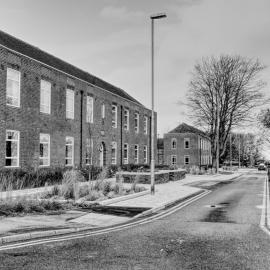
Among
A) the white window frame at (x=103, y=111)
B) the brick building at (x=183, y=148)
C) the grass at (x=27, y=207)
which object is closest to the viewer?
the grass at (x=27, y=207)

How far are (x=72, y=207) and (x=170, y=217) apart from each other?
12.4 ft

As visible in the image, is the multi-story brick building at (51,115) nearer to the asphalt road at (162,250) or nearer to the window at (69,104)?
the window at (69,104)

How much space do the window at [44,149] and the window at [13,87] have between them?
3404 millimetres

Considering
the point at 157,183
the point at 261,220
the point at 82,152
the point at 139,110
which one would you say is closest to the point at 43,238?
the point at 261,220

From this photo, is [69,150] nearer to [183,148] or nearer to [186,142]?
[183,148]

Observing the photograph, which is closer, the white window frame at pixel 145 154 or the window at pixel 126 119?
the window at pixel 126 119

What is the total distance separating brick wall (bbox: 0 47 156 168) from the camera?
77.2 feet

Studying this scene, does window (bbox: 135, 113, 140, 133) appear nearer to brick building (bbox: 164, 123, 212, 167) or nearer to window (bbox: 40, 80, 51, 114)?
window (bbox: 40, 80, 51, 114)

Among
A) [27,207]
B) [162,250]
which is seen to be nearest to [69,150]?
[27,207]

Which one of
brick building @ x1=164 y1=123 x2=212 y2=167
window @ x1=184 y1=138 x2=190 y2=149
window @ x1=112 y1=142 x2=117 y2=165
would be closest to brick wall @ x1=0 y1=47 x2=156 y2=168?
window @ x1=112 y1=142 x2=117 y2=165

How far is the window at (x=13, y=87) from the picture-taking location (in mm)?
23688

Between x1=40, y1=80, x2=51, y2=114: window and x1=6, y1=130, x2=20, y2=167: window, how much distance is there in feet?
12.0

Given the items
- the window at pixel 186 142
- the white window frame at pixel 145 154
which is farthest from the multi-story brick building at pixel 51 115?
the window at pixel 186 142

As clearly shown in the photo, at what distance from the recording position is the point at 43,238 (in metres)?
8.95
